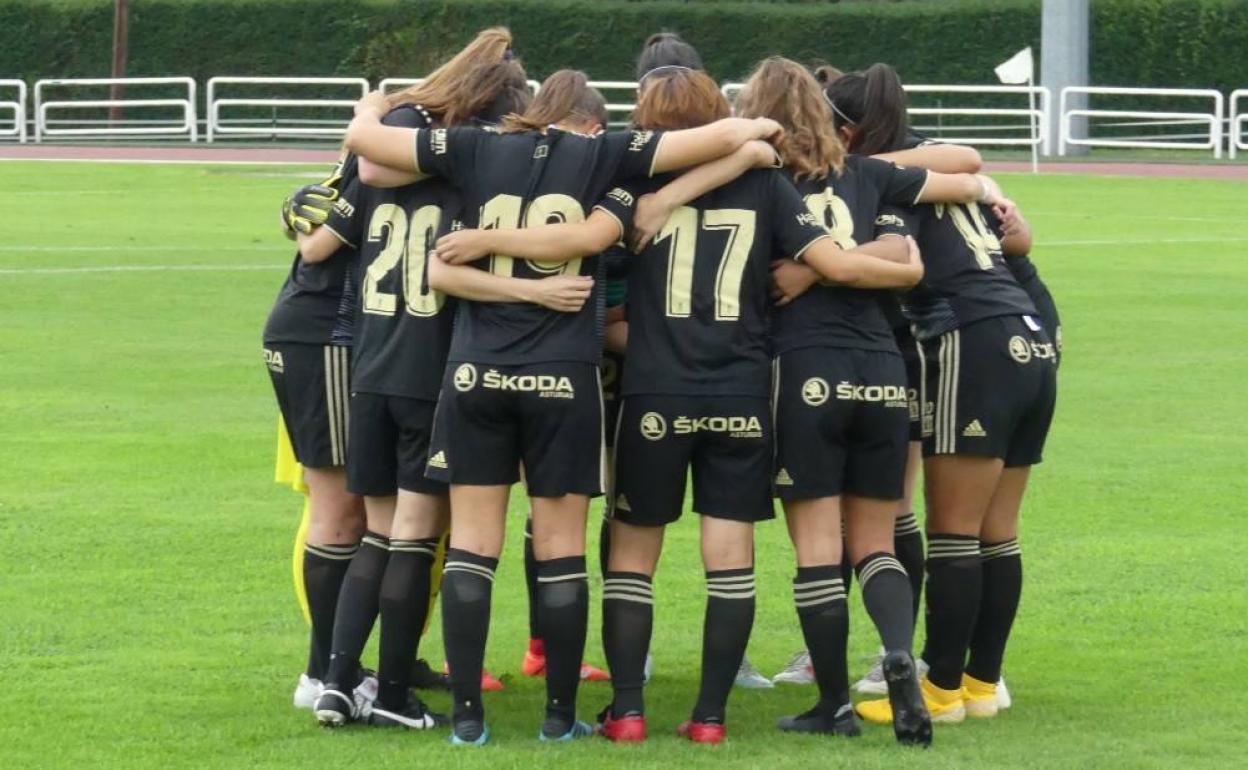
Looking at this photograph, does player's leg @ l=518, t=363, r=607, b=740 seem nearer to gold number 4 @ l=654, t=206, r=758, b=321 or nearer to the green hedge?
gold number 4 @ l=654, t=206, r=758, b=321

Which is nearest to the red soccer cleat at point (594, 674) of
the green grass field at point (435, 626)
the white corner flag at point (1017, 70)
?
the green grass field at point (435, 626)

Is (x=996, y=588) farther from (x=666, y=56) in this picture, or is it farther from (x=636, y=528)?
(x=666, y=56)

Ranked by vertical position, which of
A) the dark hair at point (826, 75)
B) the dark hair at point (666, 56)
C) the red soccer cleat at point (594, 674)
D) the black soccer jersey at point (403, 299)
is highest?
the dark hair at point (666, 56)

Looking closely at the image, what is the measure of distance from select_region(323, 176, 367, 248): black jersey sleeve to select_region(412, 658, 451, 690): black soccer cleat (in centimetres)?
154

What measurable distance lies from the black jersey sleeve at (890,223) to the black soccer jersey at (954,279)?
0.08 m

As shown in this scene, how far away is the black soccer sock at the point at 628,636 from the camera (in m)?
6.41

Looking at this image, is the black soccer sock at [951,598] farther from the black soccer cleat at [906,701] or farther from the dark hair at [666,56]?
the dark hair at [666,56]

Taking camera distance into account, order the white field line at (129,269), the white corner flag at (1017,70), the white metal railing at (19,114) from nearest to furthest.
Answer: the white field line at (129,269)
the white corner flag at (1017,70)
the white metal railing at (19,114)

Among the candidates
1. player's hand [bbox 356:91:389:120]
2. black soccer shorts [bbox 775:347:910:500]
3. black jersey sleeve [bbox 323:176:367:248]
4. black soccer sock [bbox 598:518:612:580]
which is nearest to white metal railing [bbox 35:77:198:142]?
black soccer sock [bbox 598:518:612:580]

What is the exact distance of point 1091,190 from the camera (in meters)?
30.1

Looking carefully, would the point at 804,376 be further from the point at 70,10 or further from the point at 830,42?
the point at 70,10

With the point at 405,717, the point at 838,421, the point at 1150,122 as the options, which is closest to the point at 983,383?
the point at 838,421

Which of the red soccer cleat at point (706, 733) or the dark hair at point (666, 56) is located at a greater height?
the dark hair at point (666, 56)

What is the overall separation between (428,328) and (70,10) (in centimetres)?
4314
